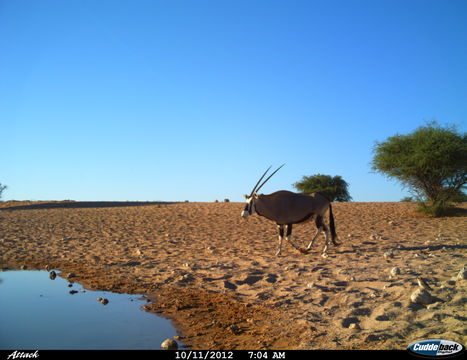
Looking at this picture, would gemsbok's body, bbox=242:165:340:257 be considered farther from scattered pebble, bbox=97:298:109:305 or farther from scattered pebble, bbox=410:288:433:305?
scattered pebble, bbox=410:288:433:305

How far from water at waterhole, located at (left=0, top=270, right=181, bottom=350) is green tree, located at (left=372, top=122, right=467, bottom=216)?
1561 centimetres

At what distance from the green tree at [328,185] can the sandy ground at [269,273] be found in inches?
647

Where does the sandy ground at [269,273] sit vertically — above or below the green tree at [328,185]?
below

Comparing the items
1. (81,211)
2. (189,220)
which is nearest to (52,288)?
(189,220)

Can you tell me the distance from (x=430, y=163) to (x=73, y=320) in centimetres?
1712

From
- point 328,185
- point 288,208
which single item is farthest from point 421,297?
point 328,185

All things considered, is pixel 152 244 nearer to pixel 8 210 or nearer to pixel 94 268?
pixel 94 268

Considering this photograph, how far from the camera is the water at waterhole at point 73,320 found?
16.5 ft

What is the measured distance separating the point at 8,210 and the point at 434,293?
22.8 metres

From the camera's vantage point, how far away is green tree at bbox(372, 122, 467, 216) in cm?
1770

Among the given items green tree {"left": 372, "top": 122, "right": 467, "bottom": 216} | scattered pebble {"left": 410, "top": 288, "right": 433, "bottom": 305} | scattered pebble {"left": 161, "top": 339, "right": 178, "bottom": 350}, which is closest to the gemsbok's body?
scattered pebble {"left": 410, "top": 288, "right": 433, "bottom": 305}

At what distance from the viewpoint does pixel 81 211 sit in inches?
813

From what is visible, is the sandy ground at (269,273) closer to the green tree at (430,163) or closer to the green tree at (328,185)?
the green tree at (430,163)

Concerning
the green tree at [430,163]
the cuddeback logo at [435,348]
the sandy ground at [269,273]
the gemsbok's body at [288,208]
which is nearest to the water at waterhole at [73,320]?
the sandy ground at [269,273]
